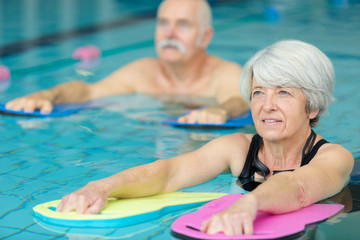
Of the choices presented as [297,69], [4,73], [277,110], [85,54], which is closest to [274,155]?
[277,110]

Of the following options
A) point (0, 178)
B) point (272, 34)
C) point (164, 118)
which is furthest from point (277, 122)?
point (272, 34)

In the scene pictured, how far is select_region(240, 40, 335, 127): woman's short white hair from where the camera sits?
9.20ft

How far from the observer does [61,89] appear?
16.9 ft

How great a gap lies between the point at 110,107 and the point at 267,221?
8.96ft

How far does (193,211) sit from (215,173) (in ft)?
0.93

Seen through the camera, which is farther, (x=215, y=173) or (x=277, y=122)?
(x=215, y=173)

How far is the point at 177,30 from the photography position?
5.26m

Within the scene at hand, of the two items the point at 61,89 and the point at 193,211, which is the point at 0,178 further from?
the point at 61,89

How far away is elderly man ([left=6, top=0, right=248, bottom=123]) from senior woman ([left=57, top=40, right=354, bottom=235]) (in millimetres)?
1751

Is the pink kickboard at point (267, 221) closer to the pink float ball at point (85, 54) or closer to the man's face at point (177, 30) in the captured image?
the man's face at point (177, 30)

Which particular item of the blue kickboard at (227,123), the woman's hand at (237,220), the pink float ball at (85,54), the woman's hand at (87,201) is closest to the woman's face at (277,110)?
the woman's hand at (237,220)

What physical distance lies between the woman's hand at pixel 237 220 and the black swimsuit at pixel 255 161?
2.21 feet

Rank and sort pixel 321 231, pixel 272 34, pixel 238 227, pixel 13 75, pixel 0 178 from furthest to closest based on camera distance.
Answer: pixel 272 34, pixel 13 75, pixel 0 178, pixel 321 231, pixel 238 227

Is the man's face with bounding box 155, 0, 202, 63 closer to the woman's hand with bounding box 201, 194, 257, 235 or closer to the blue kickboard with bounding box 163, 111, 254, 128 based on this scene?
the blue kickboard with bounding box 163, 111, 254, 128
